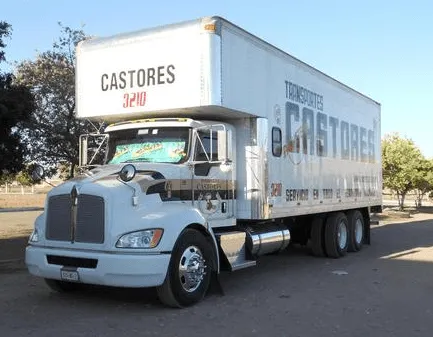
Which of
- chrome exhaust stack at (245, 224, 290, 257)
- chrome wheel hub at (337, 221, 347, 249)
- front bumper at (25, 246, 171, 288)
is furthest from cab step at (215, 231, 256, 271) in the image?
chrome wheel hub at (337, 221, 347, 249)

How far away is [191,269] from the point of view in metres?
7.82

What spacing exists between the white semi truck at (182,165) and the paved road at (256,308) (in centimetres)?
45

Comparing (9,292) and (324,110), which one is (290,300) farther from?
(324,110)

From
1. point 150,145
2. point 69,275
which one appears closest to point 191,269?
point 69,275

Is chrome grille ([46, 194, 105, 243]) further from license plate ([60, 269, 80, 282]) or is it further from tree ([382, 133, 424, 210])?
tree ([382, 133, 424, 210])

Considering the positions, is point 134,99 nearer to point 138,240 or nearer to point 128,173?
point 128,173

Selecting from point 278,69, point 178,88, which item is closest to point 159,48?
point 178,88

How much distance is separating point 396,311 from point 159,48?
205 inches

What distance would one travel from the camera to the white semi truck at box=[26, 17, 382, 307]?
291 inches

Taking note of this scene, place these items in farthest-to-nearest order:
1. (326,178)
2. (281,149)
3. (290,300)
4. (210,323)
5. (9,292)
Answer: (326,178)
(281,149)
(9,292)
(290,300)
(210,323)

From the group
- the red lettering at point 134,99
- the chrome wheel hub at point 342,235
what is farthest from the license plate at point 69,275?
the chrome wheel hub at point 342,235

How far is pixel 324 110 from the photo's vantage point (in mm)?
12852

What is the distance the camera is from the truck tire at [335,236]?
43.6 feet

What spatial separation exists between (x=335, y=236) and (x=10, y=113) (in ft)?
25.4
